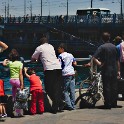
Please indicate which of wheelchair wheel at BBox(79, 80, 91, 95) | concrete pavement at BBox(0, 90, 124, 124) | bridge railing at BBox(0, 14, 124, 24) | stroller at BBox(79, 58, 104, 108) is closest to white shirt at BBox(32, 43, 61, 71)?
concrete pavement at BBox(0, 90, 124, 124)

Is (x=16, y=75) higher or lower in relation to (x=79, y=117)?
higher

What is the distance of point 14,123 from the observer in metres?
8.46

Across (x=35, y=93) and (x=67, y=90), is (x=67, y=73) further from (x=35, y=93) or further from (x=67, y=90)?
(x=35, y=93)

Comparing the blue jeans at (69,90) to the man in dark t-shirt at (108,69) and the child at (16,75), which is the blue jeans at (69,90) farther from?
the child at (16,75)

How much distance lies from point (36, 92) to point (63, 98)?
88cm

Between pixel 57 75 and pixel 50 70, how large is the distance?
0.65ft

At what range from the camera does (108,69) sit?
10078 millimetres

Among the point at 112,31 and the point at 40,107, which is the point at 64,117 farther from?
the point at 112,31

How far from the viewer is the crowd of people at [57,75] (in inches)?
360

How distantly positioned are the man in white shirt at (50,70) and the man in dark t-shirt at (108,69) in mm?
1037

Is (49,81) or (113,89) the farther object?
(113,89)

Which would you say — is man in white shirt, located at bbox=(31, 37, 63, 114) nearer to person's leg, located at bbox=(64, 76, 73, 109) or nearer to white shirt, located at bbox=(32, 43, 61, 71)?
white shirt, located at bbox=(32, 43, 61, 71)

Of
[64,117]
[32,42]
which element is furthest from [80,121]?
[32,42]

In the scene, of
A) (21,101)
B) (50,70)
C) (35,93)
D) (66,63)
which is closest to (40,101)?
(35,93)
